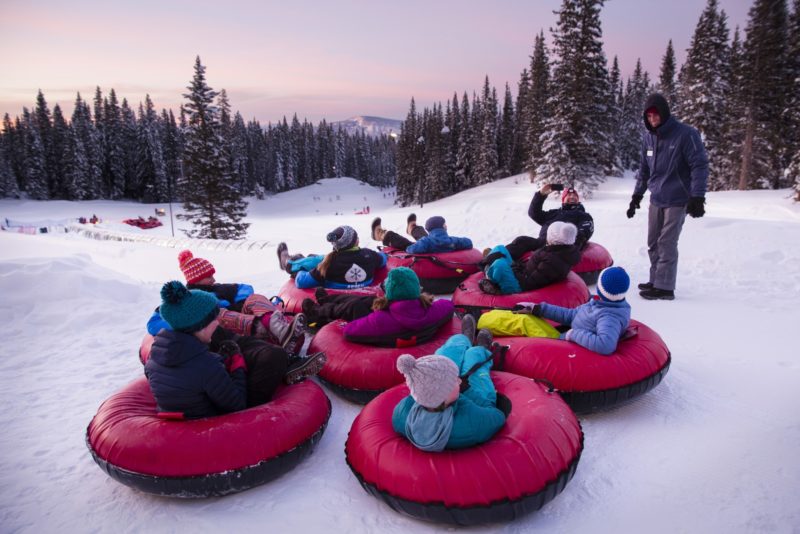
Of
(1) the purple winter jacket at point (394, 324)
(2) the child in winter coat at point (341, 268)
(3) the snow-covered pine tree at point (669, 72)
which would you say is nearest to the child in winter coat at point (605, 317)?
(1) the purple winter jacket at point (394, 324)

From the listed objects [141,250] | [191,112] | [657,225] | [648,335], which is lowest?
[141,250]

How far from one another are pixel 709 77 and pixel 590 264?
71.1 ft

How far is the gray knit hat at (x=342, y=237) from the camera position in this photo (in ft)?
19.4

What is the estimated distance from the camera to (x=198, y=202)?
23375 millimetres

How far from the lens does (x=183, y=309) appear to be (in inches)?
110

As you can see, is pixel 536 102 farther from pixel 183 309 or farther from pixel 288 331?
pixel 183 309

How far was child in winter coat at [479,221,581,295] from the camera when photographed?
5.31 metres

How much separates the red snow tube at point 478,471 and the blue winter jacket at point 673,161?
4.55 metres

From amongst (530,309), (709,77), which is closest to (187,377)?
(530,309)

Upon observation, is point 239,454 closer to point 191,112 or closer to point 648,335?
point 648,335

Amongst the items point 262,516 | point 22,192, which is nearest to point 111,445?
point 262,516

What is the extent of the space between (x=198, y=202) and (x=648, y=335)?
77.4 ft

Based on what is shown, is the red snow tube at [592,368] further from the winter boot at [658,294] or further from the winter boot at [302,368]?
the winter boot at [658,294]

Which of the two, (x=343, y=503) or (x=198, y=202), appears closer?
(x=343, y=503)
